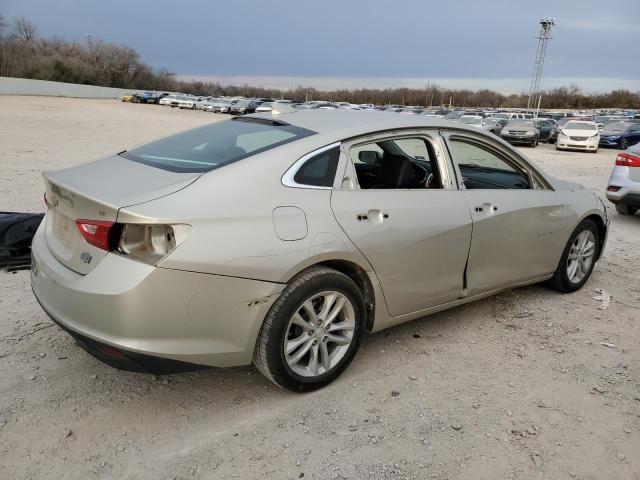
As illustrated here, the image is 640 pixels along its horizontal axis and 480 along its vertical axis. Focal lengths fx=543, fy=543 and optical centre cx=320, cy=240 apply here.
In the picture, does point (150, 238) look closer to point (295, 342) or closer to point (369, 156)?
point (295, 342)

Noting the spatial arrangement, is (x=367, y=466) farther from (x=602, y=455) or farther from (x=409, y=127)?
(x=409, y=127)

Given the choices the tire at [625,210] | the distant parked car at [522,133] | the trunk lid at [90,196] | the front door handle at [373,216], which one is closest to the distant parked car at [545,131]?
the distant parked car at [522,133]

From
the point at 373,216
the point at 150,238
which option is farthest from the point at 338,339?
the point at 150,238

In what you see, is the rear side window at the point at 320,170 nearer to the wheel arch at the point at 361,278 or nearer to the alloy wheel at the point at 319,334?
the wheel arch at the point at 361,278

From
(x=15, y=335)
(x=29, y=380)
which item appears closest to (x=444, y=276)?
(x=29, y=380)

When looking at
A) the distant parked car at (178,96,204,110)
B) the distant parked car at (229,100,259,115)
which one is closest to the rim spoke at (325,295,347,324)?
the distant parked car at (229,100,259,115)

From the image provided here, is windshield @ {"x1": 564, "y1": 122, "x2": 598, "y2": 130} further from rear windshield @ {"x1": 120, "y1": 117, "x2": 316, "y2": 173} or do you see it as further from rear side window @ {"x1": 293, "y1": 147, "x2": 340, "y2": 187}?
rear side window @ {"x1": 293, "y1": 147, "x2": 340, "y2": 187}

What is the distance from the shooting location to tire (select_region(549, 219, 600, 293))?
4.79 metres

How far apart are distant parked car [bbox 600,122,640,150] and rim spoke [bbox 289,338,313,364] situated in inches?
1168

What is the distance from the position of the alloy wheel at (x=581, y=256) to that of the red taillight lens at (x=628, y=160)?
395 centimetres

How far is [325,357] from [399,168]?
1.42m

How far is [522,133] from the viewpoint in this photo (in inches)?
1046

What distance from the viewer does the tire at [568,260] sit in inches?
189

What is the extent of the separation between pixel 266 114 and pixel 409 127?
43.4 inches
